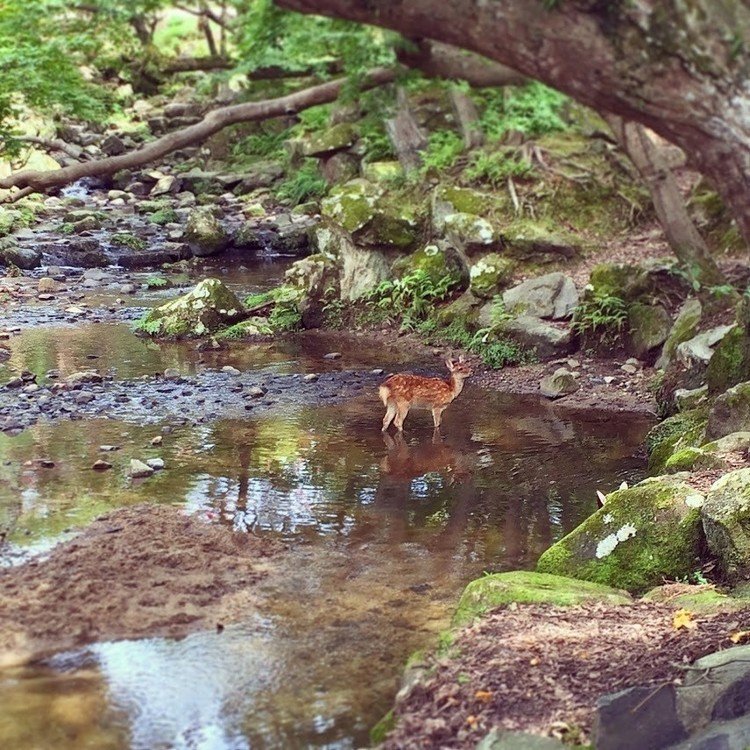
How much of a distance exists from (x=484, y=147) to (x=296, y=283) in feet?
15.5

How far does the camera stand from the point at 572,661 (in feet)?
16.9

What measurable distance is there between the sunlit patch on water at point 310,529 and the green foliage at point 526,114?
766 cm

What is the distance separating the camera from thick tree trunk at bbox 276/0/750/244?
10.8 ft

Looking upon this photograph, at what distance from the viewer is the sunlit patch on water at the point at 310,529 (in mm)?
5223

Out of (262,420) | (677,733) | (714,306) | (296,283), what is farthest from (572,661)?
(296,283)

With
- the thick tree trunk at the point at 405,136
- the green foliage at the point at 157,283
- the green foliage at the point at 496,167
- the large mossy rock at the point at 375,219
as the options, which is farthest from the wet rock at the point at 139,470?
the thick tree trunk at the point at 405,136

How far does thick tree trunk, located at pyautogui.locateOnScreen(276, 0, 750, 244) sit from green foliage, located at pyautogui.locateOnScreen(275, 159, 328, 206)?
1969cm

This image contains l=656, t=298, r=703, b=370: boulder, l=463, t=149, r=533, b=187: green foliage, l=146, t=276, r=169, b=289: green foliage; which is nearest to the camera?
l=656, t=298, r=703, b=370: boulder

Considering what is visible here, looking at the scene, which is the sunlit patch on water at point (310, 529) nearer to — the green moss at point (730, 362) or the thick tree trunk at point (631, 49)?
the green moss at point (730, 362)

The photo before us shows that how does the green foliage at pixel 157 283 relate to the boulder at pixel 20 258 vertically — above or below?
above

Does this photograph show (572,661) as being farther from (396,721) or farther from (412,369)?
(412,369)

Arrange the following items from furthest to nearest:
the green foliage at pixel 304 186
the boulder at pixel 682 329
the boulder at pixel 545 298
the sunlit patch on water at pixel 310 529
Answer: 1. the green foliage at pixel 304 186
2. the boulder at pixel 545 298
3. the boulder at pixel 682 329
4. the sunlit patch on water at pixel 310 529

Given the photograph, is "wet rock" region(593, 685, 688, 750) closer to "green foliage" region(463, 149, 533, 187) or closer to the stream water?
the stream water

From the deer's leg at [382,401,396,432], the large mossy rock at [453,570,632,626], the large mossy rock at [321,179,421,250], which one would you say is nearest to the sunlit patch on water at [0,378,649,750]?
the deer's leg at [382,401,396,432]
